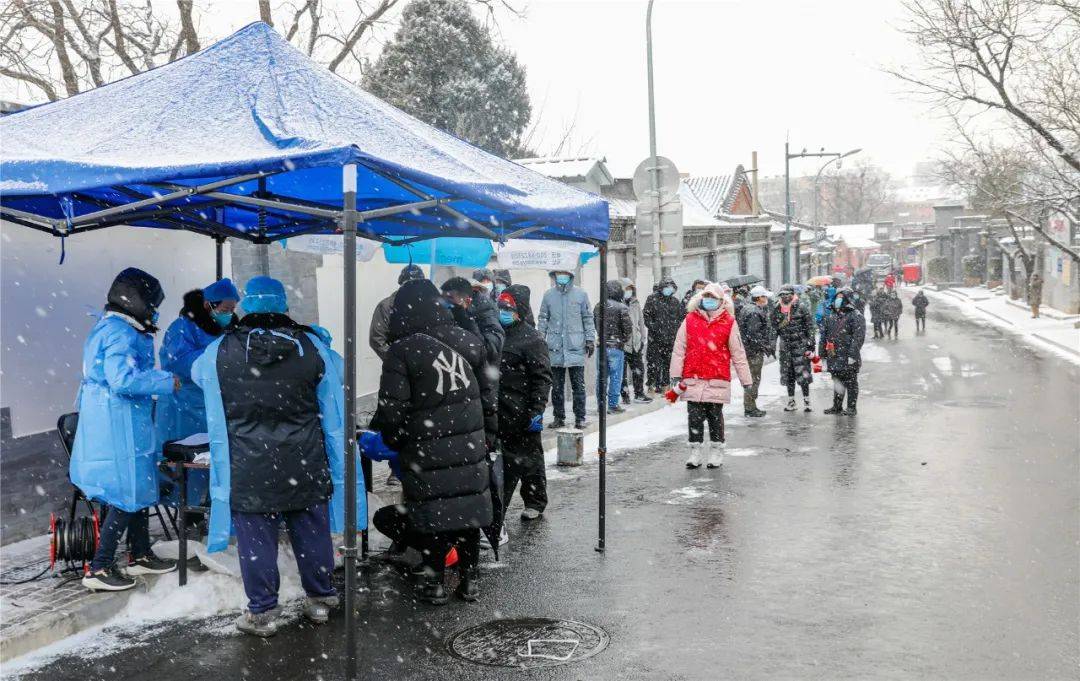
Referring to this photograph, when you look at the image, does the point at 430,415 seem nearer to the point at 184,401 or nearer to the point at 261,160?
the point at 261,160

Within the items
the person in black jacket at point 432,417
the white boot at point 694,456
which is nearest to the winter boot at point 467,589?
the person in black jacket at point 432,417

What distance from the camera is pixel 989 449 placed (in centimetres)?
1034

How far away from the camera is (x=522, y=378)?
6688 mm

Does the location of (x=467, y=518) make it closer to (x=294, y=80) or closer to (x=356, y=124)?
(x=356, y=124)

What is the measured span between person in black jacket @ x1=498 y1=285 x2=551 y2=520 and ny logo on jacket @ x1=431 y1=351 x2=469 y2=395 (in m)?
1.30

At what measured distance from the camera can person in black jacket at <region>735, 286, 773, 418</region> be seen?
13.1 metres

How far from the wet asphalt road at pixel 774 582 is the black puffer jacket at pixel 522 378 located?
0.98 meters

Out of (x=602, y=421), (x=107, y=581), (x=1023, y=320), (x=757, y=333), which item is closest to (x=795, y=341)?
(x=757, y=333)

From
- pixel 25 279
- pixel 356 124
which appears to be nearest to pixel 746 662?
pixel 356 124

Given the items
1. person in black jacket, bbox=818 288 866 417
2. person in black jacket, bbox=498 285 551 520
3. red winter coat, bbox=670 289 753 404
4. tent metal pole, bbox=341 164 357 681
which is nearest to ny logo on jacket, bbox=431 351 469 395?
tent metal pole, bbox=341 164 357 681

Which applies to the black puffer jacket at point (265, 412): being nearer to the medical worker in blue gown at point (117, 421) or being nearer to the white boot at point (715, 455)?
the medical worker in blue gown at point (117, 421)

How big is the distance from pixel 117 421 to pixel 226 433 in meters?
0.93

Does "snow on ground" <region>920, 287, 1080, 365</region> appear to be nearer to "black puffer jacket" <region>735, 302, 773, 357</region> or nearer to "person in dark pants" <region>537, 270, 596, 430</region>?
"black puffer jacket" <region>735, 302, 773, 357</region>

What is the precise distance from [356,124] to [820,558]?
13.6ft
